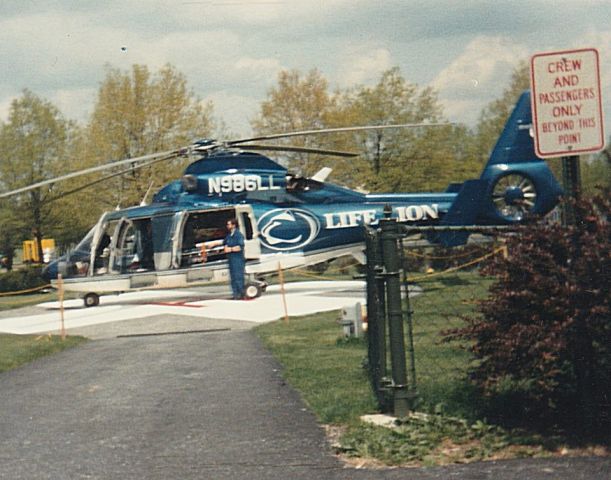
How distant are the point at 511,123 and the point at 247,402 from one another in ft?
58.6

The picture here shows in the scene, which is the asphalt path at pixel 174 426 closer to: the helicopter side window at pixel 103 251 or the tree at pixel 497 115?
the helicopter side window at pixel 103 251

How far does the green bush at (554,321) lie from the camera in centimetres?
658

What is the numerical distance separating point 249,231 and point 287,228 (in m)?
1.03

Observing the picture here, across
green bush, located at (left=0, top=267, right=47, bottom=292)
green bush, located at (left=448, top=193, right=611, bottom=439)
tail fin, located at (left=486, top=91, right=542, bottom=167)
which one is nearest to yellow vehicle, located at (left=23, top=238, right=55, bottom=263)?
green bush, located at (left=0, top=267, right=47, bottom=292)

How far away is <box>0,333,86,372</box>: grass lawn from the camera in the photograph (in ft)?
44.9

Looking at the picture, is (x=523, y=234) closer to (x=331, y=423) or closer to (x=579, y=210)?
(x=579, y=210)

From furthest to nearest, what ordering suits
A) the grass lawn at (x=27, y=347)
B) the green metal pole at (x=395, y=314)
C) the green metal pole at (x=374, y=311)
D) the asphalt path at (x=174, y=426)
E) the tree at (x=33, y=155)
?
1. the tree at (x=33, y=155)
2. the grass lawn at (x=27, y=347)
3. the green metal pole at (x=374, y=311)
4. the green metal pole at (x=395, y=314)
5. the asphalt path at (x=174, y=426)

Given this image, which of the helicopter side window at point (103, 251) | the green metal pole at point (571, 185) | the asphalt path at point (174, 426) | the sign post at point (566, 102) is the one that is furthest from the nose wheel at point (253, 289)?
the sign post at point (566, 102)

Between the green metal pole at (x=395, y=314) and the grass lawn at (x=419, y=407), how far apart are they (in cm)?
21

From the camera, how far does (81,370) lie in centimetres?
1229

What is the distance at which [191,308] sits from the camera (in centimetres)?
2169

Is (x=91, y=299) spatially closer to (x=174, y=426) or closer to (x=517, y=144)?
(x=517, y=144)

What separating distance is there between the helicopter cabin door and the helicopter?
1.1 inches

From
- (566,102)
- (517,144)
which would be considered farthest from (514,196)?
(566,102)
